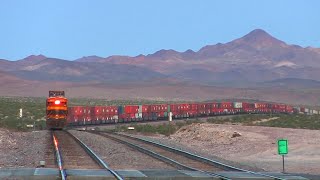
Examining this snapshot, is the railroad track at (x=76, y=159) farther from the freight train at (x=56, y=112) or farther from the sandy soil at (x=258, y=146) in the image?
the freight train at (x=56, y=112)

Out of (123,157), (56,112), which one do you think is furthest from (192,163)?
(56,112)

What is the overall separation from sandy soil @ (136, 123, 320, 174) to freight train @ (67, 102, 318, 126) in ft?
39.8

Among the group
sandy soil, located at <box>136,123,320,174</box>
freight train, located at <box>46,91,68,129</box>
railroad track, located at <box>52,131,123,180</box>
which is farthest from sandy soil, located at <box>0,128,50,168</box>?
freight train, located at <box>46,91,68,129</box>

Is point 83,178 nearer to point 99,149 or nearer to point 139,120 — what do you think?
point 99,149

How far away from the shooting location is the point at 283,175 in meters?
19.0

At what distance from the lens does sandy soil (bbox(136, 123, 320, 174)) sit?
24953 mm

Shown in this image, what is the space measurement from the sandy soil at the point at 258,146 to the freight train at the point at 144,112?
39.8 feet

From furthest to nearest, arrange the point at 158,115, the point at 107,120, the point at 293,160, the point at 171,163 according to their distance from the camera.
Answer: the point at 158,115 < the point at 107,120 < the point at 293,160 < the point at 171,163

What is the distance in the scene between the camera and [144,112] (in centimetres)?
7681

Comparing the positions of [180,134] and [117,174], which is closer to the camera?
[117,174]

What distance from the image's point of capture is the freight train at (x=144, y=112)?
66875mm

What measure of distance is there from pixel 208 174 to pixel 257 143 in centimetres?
1665

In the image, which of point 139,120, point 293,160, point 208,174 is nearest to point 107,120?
point 139,120

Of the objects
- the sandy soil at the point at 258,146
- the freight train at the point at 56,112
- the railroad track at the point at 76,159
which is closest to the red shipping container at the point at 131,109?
the freight train at the point at 56,112
